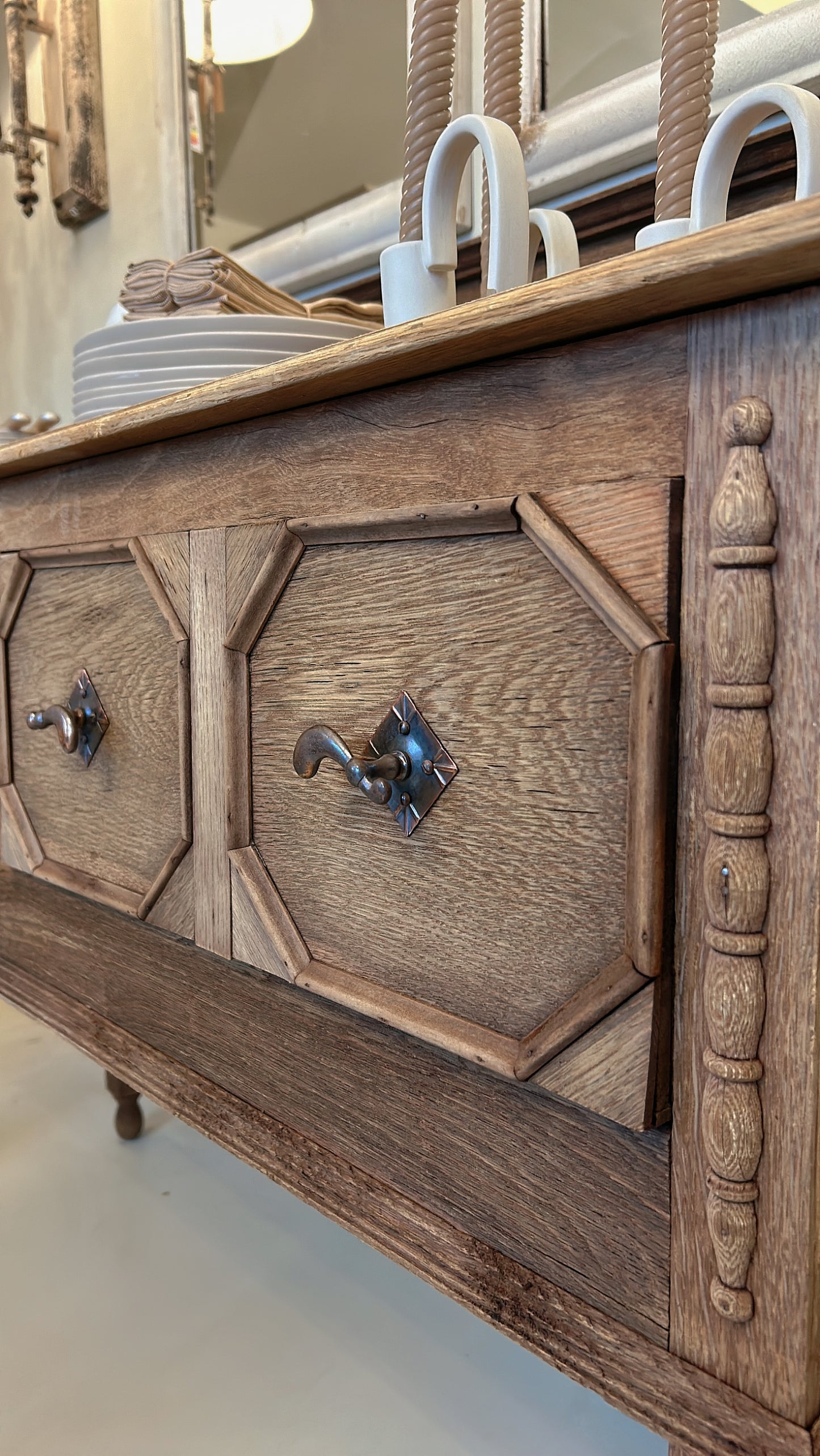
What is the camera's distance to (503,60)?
21.6 inches

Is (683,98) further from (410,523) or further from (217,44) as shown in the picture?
(217,44)

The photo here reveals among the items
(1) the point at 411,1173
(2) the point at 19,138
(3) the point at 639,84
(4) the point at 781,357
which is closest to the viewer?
(4) the point at 781,357

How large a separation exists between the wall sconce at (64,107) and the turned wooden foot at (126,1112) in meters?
1.13

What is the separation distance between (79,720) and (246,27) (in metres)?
0.95

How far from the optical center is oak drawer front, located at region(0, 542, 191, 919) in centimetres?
47

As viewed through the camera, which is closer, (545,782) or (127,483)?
(545,782)

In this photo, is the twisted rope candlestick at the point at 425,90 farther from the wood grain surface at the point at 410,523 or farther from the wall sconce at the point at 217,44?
the wall sconce at the point at 217,44

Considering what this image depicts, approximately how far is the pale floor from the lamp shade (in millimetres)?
1129

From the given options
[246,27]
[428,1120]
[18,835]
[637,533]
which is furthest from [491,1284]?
[246,27]

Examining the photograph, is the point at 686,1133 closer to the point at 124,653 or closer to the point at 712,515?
the point at 712,515

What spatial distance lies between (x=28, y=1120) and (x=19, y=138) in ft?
4.16

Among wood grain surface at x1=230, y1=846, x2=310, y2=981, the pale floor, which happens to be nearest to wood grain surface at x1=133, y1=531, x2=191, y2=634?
wood grain surface at x1=230, y1=846, x2=310, y2=981

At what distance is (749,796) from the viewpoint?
255 millimetres

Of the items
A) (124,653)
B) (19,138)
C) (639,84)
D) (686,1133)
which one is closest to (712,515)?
(686,1133)
